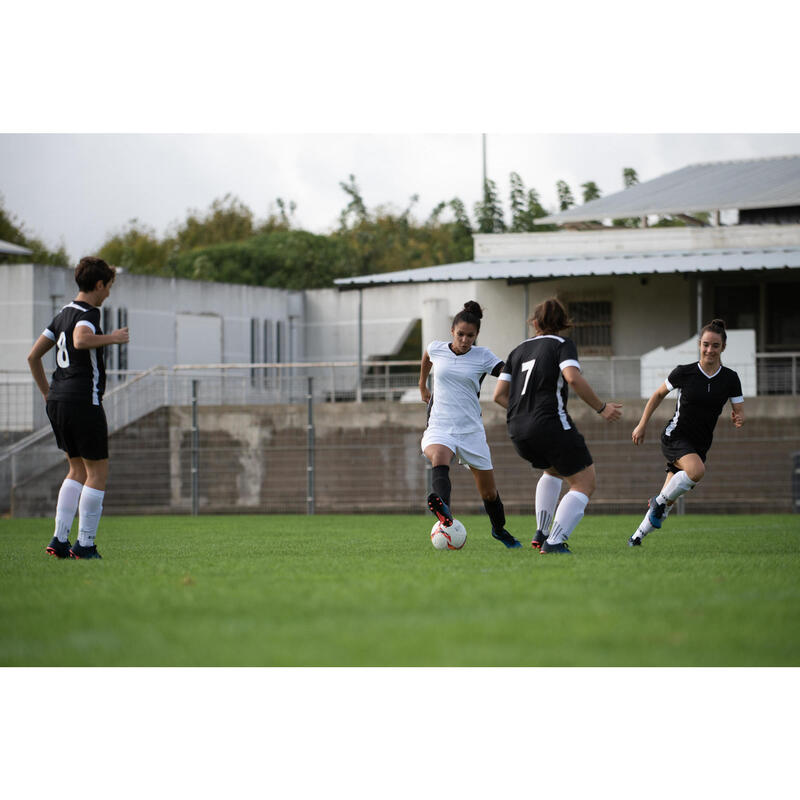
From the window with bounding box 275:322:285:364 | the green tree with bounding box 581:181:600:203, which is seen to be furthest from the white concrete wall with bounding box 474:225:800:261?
the green tree with bounding box 581:181:600:203

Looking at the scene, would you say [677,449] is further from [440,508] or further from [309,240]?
[309,240]

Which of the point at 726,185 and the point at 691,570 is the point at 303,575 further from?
the point at 726,185

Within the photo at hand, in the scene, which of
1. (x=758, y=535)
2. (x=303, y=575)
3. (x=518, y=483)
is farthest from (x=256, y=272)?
(x=303, y=575)

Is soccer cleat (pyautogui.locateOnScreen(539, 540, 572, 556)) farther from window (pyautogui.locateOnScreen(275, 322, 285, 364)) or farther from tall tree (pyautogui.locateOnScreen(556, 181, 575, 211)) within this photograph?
tall tree (pyautogui.locateOnScreen(556, 181, 575, 211))

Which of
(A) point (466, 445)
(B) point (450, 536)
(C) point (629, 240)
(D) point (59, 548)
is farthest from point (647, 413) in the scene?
(C) point (629, 240)

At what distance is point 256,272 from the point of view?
5628 centimetres

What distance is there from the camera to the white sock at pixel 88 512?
9047mm

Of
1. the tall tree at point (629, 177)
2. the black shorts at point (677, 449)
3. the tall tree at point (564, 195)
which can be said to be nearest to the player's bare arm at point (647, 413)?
the black shorts at point (677, 449)

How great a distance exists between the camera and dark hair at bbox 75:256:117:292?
8961mm

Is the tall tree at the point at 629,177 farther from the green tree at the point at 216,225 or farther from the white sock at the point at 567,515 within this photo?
the white sock at the point at 567,515

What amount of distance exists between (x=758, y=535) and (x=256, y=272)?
44.4 meters

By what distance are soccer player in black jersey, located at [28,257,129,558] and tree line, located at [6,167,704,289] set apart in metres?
39.9

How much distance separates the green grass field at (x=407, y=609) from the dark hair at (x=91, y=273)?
1.94 m

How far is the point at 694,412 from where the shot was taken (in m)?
11.0
